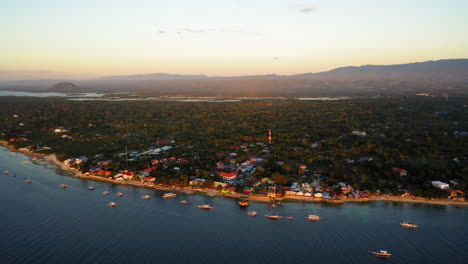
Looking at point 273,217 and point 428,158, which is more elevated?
point 428,158

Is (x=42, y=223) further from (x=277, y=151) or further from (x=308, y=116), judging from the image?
(x=308, y=116)

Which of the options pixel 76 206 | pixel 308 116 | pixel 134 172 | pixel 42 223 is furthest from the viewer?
pixel 308 116

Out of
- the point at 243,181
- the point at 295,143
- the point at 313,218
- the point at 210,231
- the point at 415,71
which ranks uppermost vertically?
the point at 415,71

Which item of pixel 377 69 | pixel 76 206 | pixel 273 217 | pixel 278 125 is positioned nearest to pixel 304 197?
pixel 273 217

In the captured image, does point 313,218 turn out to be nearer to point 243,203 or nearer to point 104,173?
point 243,203

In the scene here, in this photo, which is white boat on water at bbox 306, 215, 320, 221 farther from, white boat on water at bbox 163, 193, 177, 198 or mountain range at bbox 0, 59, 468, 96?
mountain range at bbox 0, 59, 468, 96

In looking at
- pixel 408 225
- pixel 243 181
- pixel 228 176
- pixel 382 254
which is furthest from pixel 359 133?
pixel 382 254
